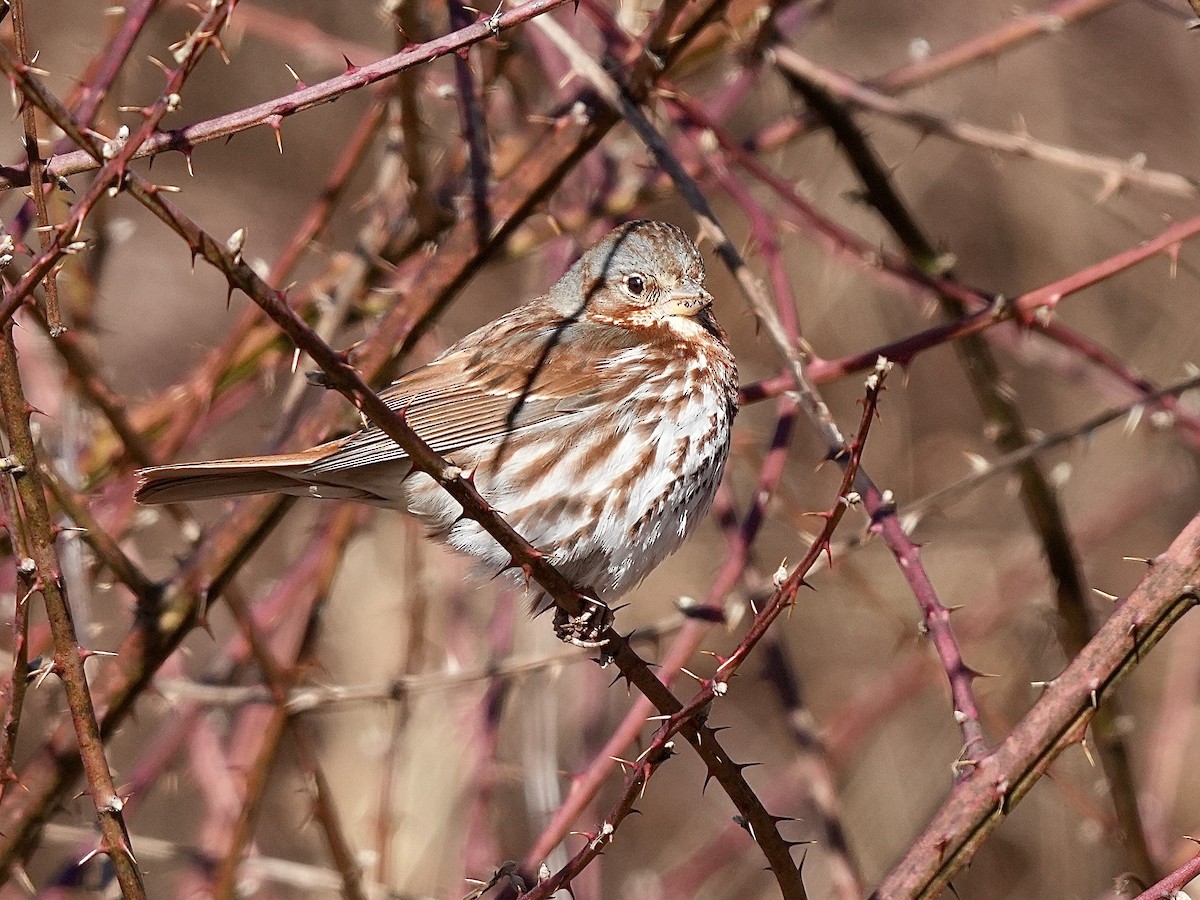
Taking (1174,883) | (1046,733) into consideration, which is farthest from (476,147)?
(1174,883)

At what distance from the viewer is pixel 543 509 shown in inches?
164

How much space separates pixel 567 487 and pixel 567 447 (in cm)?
14

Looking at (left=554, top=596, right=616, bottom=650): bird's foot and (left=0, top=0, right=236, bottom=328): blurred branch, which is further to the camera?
(left=554, top=596, right=616, bottom=650): bird's foot

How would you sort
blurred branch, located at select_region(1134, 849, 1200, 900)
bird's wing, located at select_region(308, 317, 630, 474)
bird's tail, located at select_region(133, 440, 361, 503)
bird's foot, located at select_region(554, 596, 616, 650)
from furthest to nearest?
→ 1. bird's wing, located at select_region(308, 317, 630, 474)
2. bird's tail, located at select_region(133, 440, 361, 503)
3. bird's foot, located at select_region(554, 596, 616, 650)
4. blurred branch, located at select_region(1134, 849, 1200, 900)

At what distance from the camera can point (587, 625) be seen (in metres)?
3.81

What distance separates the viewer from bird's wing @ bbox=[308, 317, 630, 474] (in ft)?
14.1

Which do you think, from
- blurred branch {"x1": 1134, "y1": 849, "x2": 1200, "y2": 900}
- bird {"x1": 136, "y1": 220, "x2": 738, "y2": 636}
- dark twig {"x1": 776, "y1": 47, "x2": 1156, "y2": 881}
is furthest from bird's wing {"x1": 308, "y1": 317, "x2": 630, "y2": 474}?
blurred branch {"x1": 1134, "y1": 849, "x2": 1200, "y2": 900}

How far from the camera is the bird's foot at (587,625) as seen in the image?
3637 millimetres

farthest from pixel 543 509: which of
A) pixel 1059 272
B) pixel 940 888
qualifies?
pixel 1059 272

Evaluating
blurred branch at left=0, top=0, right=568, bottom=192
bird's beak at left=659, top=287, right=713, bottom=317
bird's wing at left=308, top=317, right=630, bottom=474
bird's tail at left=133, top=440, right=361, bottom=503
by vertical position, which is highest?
bird's beak at left=659, top=287, right=713, bottom=317

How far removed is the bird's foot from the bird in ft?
0.81

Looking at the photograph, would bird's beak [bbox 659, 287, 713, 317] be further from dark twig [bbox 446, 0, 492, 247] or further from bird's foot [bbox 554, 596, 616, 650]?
bird's foot [bbox 554, 596, 616, 650]

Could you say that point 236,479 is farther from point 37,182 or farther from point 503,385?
point 37,182

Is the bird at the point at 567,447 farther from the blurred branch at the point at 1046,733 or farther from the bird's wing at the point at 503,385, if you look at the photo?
the blurred branch at the point at 1046,733
